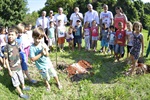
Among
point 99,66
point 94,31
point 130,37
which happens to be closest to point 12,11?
point 94,31

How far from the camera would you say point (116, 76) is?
291 inches

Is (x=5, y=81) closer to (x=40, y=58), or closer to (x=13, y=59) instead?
(x=13, y=59)

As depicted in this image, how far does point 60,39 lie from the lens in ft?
33.3

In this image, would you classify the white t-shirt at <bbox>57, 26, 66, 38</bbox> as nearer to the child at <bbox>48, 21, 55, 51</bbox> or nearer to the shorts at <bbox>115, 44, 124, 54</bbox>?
the child at <bbox>48, 21, 55, 51</bbox>

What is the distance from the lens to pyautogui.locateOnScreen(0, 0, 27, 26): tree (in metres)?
37.5

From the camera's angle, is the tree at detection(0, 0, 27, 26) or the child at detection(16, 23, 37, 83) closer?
the child at detection(16, 23, 37, 83)

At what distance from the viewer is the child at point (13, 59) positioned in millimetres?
5652

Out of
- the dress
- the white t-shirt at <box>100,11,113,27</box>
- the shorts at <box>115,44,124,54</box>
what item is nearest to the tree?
the white t-shirt at <box>100,11,113,27</box>

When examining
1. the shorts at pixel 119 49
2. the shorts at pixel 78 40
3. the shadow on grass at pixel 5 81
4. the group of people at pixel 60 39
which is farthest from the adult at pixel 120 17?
the shadow on grass at pixel 5 81

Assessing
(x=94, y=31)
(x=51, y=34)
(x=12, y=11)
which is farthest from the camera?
(x=12, y=11)

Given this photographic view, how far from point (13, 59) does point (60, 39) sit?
4.53m

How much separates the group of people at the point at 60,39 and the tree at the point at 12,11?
1138 inches

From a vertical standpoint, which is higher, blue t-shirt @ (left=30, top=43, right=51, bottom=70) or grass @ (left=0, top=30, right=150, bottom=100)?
blue t-shirt @ (left=30, top=43, right=51, bottom=70)

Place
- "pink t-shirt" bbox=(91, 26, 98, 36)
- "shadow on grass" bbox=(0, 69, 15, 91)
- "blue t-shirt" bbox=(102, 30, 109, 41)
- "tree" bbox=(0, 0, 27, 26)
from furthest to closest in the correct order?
"tree" bbox=(0, 0, 27, 26) < "pink t-shirt" bbox=(91, 26, 98, 36) < "blue t-shirt" bbox=(102, 30, 109, 41) < "shadow on grass" bbox=(0, 69, 15, 91)
